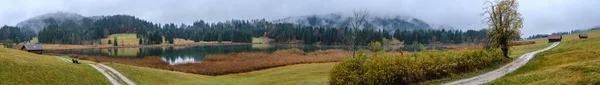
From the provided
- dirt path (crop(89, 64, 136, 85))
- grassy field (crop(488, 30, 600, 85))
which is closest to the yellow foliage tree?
grassy field (crop(488, 30, 600, 85))

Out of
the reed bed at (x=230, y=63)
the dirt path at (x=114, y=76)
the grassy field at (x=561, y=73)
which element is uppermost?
the grassy field at (x=561, y=73)

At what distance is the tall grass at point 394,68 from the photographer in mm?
27406

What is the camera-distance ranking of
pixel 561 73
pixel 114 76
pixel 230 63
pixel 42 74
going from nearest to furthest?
pixel 561 73 < pixel 42 74 < pixel 114 76 < pixel 230 63

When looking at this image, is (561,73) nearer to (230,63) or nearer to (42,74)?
(42,74)

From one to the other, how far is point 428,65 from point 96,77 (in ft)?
84.2

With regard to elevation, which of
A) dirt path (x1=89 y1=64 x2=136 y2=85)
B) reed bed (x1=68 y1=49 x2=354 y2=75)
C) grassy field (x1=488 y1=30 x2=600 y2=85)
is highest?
grassy field (x1=488 y1=30 x2=600 y2=85)

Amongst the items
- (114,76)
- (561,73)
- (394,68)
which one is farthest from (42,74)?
(561,73)

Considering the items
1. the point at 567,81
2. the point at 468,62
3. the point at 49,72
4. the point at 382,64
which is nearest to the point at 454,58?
the point at 468,62

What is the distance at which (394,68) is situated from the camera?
27.8 meters

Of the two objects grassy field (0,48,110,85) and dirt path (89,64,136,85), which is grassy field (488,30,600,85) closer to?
dirt path (89,64,136,85)

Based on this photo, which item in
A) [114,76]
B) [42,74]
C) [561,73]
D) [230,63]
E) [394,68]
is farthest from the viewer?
[230,63]

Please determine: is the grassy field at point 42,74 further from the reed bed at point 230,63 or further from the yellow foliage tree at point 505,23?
the yellow foliage tree at point 505,23

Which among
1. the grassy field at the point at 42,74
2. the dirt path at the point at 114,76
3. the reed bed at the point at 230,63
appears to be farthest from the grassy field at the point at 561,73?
the grassy field at the point at 42,74

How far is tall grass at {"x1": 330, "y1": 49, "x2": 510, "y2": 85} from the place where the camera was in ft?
89.9
